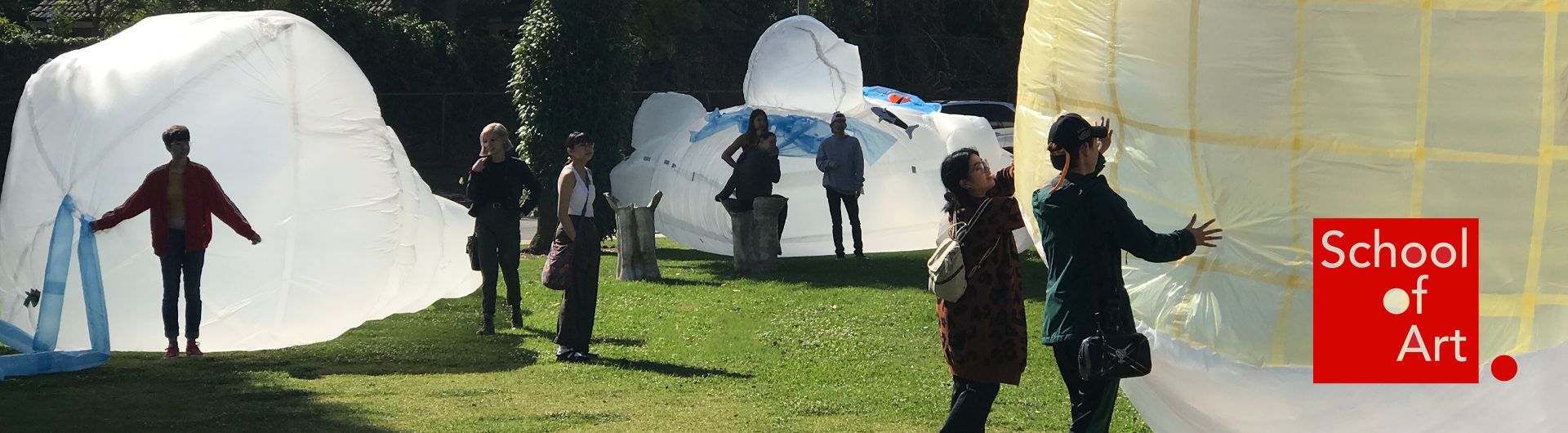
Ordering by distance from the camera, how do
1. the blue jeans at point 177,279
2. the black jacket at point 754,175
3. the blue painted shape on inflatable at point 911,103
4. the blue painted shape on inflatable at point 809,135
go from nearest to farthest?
the blue jeans at point 177,279 → the black jacket at point 754,175 → the blue painted shape on inflatable at point 809,135 → the blue painted shape on inflatable at point 911,103

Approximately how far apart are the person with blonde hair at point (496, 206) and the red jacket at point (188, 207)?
5.58 ft

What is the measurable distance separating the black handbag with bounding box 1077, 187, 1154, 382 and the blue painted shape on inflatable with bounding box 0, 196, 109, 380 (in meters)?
6.51

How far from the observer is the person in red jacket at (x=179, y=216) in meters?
8.55

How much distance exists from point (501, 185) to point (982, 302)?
5.30 meters

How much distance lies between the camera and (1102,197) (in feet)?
15.8

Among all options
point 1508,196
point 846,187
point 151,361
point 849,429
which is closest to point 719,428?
point 849,429

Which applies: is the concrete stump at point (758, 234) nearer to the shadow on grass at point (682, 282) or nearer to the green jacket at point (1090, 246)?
the shadow on grass at point (682, 282)

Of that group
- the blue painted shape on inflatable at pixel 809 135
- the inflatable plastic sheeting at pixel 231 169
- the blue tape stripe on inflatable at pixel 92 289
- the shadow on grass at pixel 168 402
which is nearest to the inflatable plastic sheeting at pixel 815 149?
the blue painted shape on inflatable at pixel 809 135

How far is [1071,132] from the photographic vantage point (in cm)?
485

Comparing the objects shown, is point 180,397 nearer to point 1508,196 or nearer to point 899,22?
point 1508,196

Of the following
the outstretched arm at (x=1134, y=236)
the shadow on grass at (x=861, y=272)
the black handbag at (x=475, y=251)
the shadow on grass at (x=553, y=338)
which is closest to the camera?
the outstretched arm at (x=1134, y=236)

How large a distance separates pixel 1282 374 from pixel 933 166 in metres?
8.89

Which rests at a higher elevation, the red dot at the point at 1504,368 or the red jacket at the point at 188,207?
the red jacket at the point at 188,207

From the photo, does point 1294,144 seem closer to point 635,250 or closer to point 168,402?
point 168,402
